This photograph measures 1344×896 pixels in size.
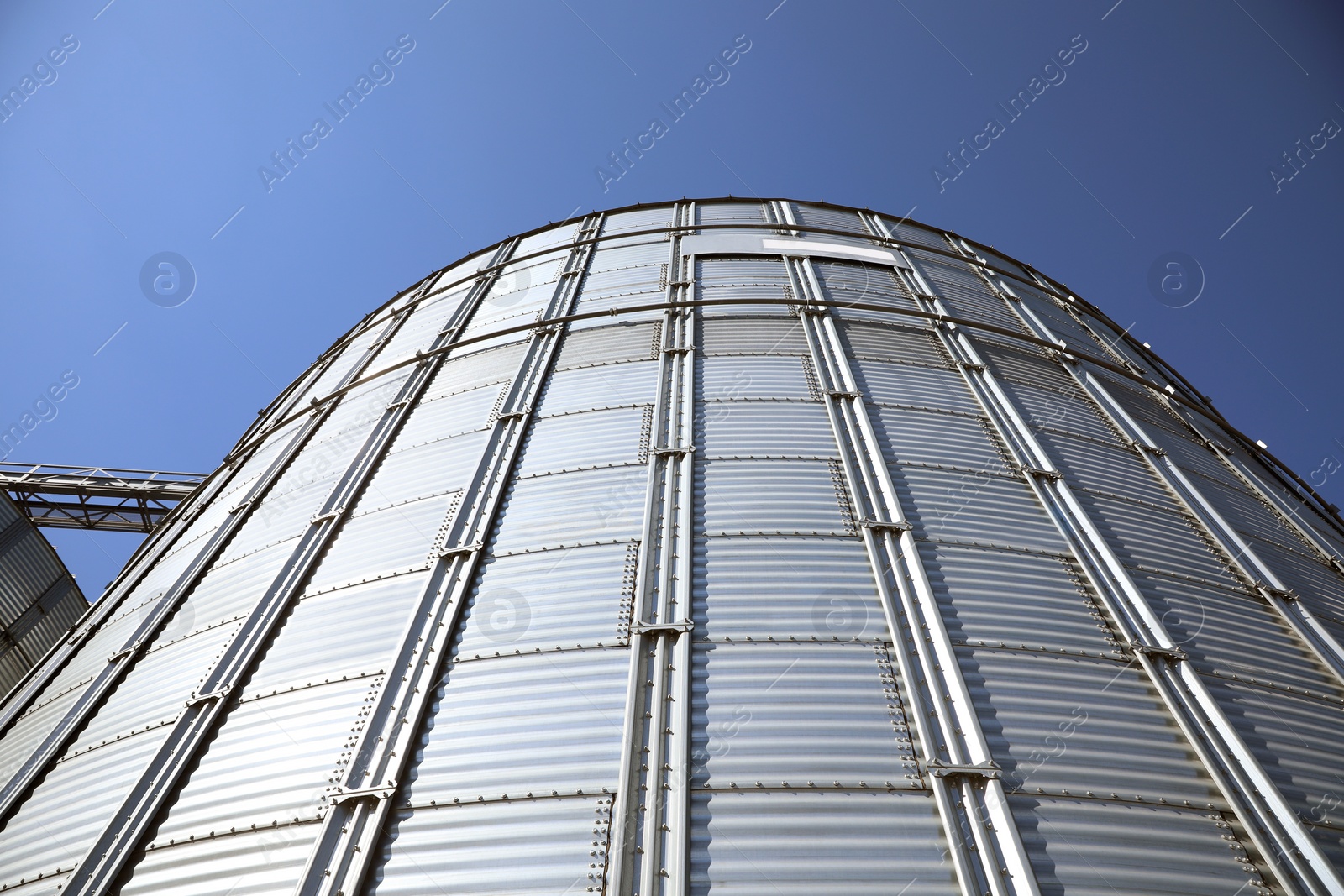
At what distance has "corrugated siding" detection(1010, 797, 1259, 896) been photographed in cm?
452

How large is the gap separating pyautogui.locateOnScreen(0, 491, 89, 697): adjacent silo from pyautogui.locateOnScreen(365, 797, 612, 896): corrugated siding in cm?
1857

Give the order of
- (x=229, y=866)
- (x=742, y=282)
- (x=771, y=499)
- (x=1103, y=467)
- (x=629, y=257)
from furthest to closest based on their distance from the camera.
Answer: (x=629, y=257) < (x=742, y=282) < (x=1103, y=467) < (x=771, y=499) < (x=229, y=866)

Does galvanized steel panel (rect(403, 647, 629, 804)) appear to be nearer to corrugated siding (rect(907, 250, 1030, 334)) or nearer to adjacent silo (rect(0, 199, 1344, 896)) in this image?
adjacent silo (rect(0, 199, 1344, 896))

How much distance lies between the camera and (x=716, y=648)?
5746 millimetres

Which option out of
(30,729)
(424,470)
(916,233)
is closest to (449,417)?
(424,470)

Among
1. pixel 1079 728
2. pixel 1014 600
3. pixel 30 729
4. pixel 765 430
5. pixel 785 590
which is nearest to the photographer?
pixel 1079 728

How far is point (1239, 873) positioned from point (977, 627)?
2098 millimetres

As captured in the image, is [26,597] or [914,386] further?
[26,597]

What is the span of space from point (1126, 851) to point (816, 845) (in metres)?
1.94

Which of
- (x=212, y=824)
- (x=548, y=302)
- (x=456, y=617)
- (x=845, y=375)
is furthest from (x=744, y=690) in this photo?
(x=548, y=302)

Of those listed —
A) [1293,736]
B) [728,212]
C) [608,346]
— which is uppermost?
[728,212]

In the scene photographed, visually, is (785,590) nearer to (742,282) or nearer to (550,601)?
(550,601)

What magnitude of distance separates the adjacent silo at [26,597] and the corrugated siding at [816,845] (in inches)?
793

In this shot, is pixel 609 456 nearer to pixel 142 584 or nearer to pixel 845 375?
pixel 845 375
